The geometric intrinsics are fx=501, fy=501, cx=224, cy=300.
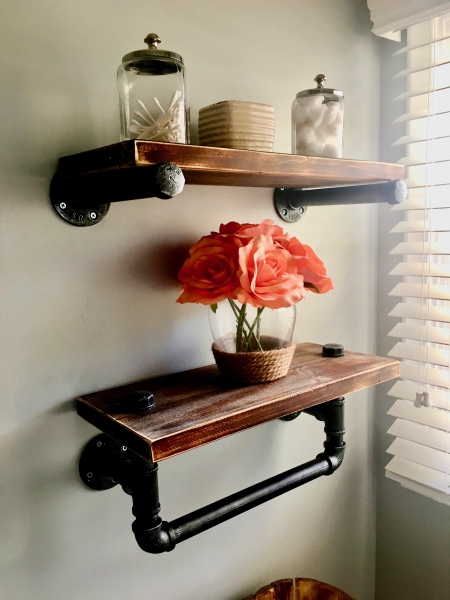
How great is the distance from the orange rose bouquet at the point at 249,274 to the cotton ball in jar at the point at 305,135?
129 millimetres

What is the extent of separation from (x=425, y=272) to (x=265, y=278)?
45cm

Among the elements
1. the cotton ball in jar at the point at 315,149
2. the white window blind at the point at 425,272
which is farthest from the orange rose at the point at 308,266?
the white window blind at the point at 425,272

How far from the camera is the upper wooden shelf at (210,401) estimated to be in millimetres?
517

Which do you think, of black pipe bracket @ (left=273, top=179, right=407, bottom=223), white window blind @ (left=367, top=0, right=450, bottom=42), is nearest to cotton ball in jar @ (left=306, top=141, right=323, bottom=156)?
black pipe bracket @ (left=273, top=179, right=407, bottom=223)

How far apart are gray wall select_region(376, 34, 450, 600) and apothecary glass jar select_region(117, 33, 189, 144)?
54 centimetres

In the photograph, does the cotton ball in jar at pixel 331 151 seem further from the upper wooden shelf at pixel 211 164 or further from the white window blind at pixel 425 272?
the white window blind at pixel 425 272

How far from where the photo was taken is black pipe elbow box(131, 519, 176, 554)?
1.84ft

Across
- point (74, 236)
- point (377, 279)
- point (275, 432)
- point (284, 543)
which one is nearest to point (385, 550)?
point (284, 543)

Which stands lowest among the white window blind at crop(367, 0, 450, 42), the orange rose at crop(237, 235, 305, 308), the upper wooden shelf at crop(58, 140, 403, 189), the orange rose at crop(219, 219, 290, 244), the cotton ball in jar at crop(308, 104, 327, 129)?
the orange rose at crop(237, 235, 305, 308)

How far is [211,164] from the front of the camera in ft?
1.65

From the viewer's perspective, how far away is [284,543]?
93 centimetres

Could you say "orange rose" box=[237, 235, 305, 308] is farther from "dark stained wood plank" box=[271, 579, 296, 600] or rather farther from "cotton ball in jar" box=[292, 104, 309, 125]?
"dark stained wood plank" box=[271, 579, 296, 600]

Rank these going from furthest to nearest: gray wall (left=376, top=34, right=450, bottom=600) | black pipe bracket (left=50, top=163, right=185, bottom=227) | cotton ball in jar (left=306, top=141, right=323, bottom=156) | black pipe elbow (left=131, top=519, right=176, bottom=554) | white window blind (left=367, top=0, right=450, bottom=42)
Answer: gray wall (left=376, top=34, right=450, bottom=600) < white window blind (left=367, top=0, right=450, bottom=42) < cotton ball in jar (left=306, top=141, right=323, bottom=156) < black pipe elbow (left=131, top=519, right=176, bottom=554) < black pipe bracket (left=50, top=163, right=185, bottom=227)

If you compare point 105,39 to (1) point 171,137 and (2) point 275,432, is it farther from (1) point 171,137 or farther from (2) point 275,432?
(2) point 275,432
